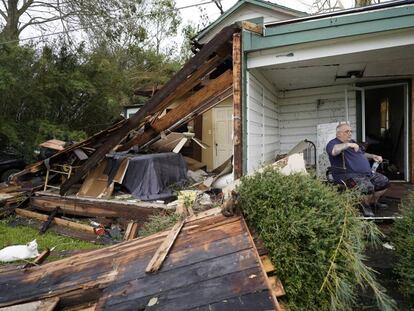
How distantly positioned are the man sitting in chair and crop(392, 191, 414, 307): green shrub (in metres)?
1.01

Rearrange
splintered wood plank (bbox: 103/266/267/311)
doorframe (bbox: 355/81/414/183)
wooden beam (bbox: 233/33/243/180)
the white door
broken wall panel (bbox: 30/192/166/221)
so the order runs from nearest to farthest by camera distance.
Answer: splintered wood plank (bbox: 103/266/267/311) → wooden beam (bbox: 233/33/243/180) → broken wall panel (bbox: 30/192/166/221) → doorframe (bbox: 355/81/414/183) → the white door

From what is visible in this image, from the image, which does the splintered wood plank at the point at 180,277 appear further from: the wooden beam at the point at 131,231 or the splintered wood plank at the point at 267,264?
the wooden beam at the point at 131,231

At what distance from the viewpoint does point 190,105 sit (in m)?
6.55

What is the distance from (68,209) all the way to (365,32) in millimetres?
6112

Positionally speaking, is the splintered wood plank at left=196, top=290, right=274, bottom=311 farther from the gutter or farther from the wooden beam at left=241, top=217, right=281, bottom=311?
the gutter

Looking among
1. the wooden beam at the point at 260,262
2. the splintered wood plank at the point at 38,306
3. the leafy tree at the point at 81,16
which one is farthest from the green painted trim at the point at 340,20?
the leafy tree at the point at 81,16

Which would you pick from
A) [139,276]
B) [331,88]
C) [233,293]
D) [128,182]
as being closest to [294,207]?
[233,293]

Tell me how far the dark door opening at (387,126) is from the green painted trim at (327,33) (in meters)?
3.41

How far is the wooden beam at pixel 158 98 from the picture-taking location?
5004 mm

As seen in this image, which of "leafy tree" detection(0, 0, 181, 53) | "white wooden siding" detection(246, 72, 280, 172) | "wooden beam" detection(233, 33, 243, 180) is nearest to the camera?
"wooden beam" detection(233, 33, 243, 180)

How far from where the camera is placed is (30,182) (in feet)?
28.4

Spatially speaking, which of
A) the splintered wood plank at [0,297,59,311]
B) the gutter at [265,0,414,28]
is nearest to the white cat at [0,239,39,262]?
the splintered wood plank at [0,297,59,311]

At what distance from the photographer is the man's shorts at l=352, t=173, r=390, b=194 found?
13.4 ft

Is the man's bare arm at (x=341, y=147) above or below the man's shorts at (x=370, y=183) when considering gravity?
above
